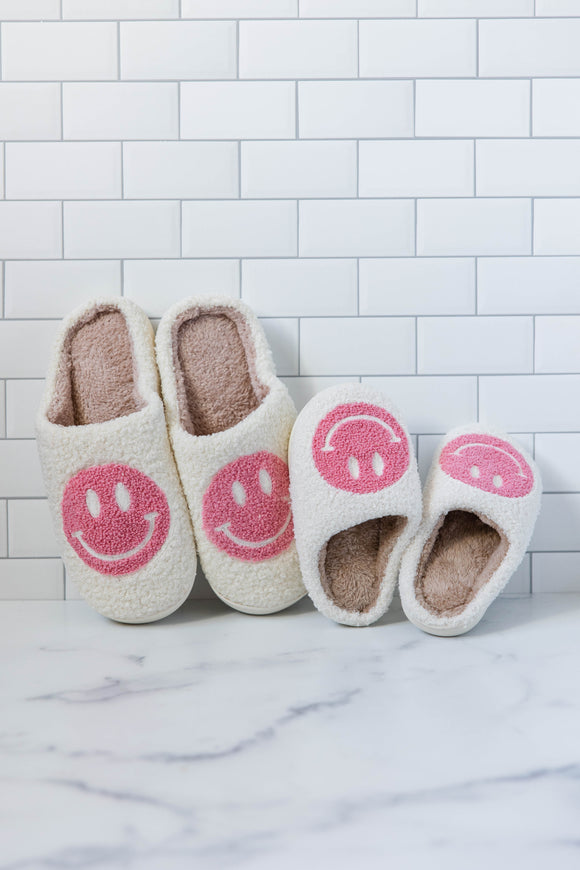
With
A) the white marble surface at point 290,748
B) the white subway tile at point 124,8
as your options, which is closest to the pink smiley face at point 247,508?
the white marble surface at point 290,748

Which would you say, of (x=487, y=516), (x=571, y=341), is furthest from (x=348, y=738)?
(x=571, y=341)

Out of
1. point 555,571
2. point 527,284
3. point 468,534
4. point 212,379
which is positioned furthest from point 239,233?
point 555,571

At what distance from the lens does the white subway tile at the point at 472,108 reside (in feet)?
3.14

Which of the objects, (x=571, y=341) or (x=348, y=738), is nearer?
(x=348, y=738)

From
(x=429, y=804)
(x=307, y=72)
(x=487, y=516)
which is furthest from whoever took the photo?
(x=307, y=72)

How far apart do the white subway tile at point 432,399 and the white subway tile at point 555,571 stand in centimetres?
24

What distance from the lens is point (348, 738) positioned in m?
0.59

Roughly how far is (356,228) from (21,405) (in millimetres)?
544

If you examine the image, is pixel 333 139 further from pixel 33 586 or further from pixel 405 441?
pixel 33 586

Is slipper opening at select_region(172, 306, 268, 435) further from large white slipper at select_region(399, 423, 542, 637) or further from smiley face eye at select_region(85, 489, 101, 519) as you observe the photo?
large white slipper at select_region(399, 423, 542, 637)

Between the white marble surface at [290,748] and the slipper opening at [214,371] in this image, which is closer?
the white marble surface at [290,748]

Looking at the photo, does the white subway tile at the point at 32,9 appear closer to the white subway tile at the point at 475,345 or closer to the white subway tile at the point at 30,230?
the white subway tile at the point at 30,230

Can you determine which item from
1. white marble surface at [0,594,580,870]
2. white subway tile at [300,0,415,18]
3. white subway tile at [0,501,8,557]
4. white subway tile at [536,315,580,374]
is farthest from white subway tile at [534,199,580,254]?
white subway tile at [0,501,8,557]

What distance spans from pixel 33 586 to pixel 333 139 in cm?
78
